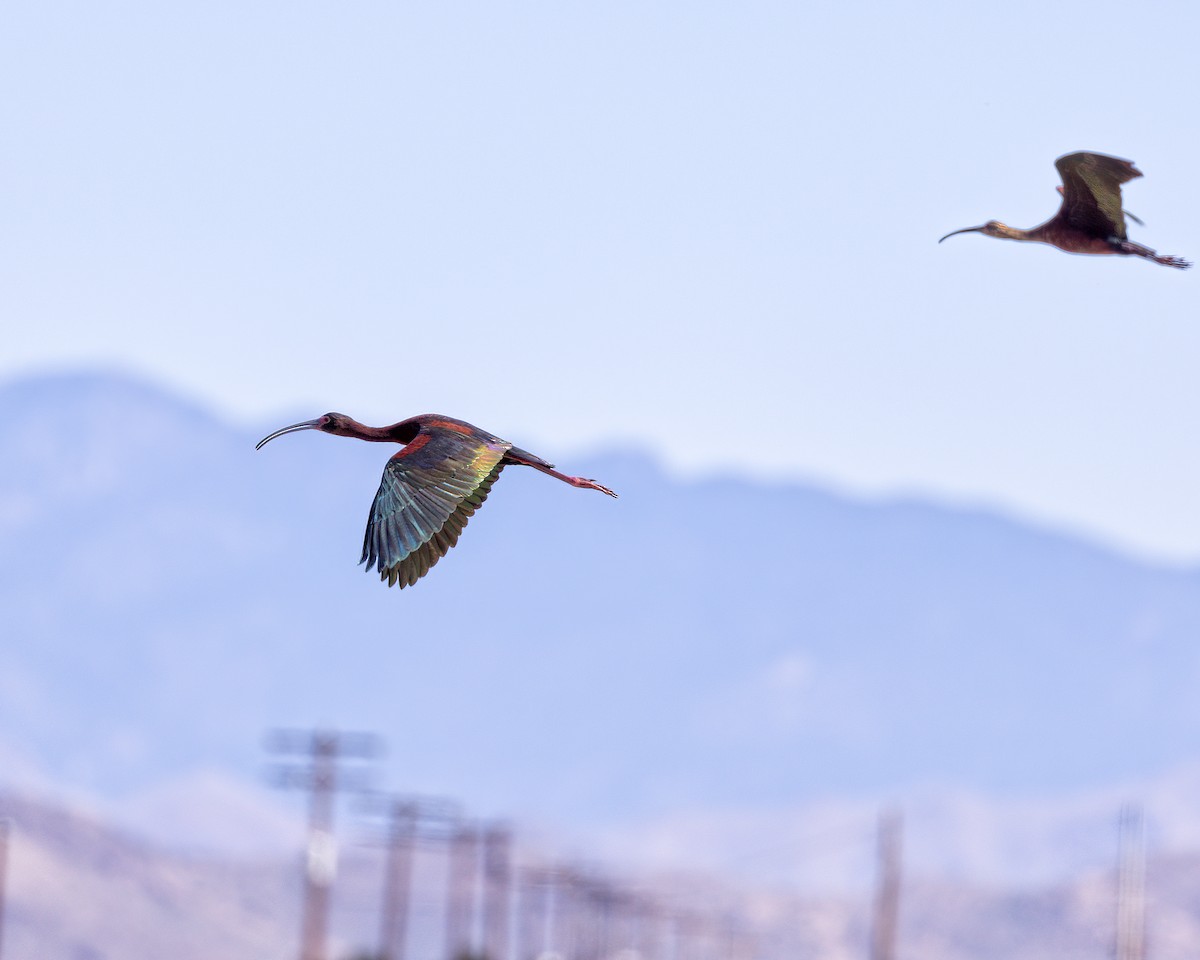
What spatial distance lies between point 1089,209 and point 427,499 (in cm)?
355

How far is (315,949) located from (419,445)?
51826 millimetres

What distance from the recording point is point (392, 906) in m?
80.8

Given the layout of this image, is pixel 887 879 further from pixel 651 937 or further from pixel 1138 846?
pixel 651 937

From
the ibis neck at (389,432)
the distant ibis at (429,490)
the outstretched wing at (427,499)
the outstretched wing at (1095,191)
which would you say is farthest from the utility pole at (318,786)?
the outstretched wing at (1095,191)

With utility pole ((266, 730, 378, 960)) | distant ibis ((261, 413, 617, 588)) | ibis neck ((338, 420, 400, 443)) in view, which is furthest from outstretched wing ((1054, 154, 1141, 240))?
utility pole ((266, 730, 378, 960))

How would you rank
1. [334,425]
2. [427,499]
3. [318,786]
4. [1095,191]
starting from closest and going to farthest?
[427,499]
[1095,191]
[334,425]
[318,786]

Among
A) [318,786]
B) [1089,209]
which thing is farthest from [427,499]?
[318,786]

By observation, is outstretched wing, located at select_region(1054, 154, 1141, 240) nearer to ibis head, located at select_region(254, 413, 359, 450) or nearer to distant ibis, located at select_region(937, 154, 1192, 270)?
distant ibis, located at select_region(937, 154, 1192, 270)

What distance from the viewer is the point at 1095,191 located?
12805mm

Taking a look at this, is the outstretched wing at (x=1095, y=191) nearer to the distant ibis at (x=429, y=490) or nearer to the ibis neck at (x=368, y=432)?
the distant ibis at (x=429, y=490)

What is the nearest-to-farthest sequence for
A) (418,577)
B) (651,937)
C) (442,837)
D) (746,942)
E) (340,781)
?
(418,577) < (340,781) < (442,837) < (651,937) < (746,942)

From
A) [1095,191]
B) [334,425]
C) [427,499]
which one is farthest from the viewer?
[334,425]

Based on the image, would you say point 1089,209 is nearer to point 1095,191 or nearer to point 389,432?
point 1095,191

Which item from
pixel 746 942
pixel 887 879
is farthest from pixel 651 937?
pixel 887 879
